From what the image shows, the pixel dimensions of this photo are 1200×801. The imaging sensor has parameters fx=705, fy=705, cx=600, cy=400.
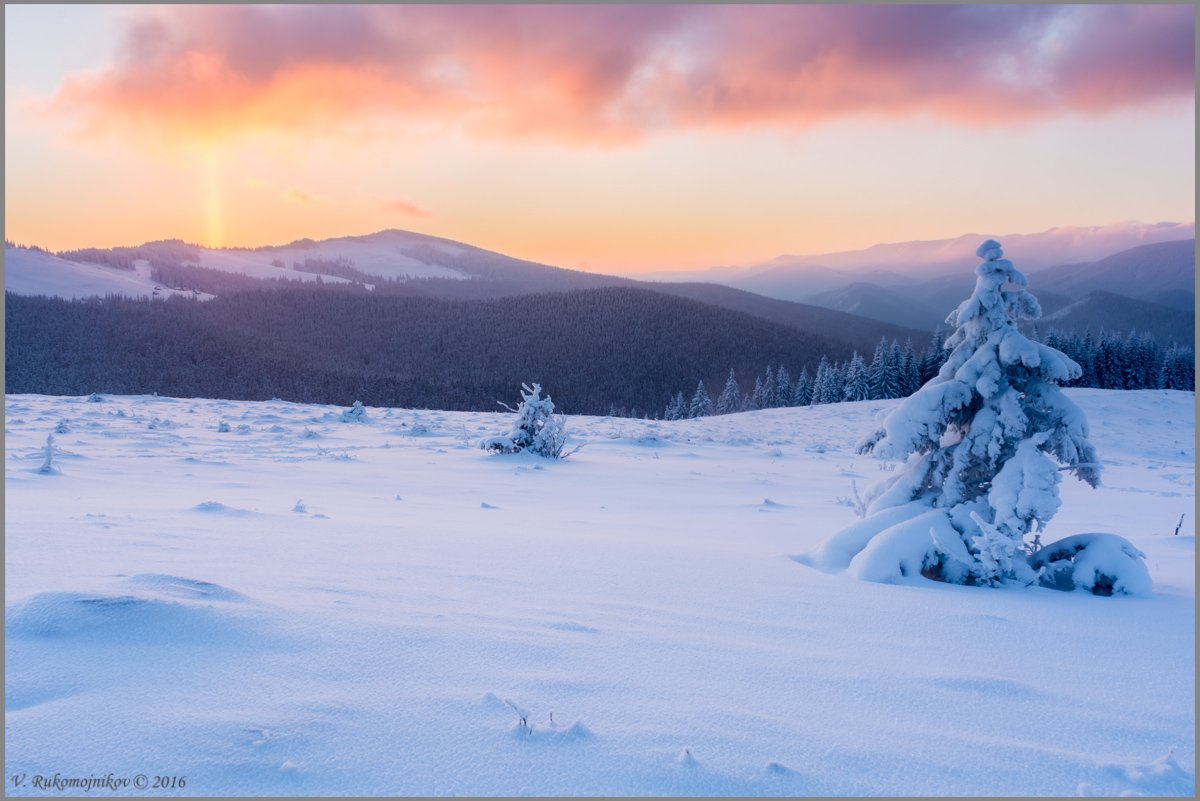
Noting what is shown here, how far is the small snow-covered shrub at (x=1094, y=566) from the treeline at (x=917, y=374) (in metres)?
46.1

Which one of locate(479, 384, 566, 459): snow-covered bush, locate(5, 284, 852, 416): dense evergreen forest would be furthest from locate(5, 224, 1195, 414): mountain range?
locate(479, 384, 566, 459): snow-covered bush

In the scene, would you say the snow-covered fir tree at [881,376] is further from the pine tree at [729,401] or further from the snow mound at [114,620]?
the snow mound at [114,620]

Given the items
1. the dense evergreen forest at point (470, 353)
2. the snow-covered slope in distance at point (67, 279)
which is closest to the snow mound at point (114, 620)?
the dense evergreen forest at point (470, 353)

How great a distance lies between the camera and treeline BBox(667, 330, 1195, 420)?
54.4 meters

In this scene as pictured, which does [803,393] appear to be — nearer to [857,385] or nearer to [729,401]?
[729,401]

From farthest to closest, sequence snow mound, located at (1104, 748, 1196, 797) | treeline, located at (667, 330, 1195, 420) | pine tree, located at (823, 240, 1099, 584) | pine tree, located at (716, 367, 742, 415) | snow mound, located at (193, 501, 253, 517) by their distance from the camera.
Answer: pine tree, located at (716, 367, 742, 415) < treeline, located at (667, 330, 1195, 420) < snow mound, located at (193, 501, 253, 517) < pine tree, located at (823, 240, 1099, 584) < snow mound, located at (1104, 748, 1196, 797)

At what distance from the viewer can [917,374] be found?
2165 inches

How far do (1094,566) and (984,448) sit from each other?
44.5 inches

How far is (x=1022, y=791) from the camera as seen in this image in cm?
215

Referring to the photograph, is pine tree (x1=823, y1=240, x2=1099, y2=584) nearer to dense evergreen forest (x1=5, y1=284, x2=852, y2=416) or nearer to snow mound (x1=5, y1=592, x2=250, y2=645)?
snow mound (x1=5, y1=592, x2=250, y2=645)

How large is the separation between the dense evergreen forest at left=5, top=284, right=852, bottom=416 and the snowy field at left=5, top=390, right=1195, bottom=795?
71.7 metres

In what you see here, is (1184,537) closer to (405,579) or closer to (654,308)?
(405,579)

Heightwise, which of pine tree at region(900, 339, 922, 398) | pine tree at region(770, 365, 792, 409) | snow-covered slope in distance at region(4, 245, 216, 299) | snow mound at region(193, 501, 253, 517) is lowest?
snow mound at region(193, 501, 253, 517)

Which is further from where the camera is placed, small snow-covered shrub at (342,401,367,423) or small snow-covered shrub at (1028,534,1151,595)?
small snow-covered shrub at (342,401,367,423)
